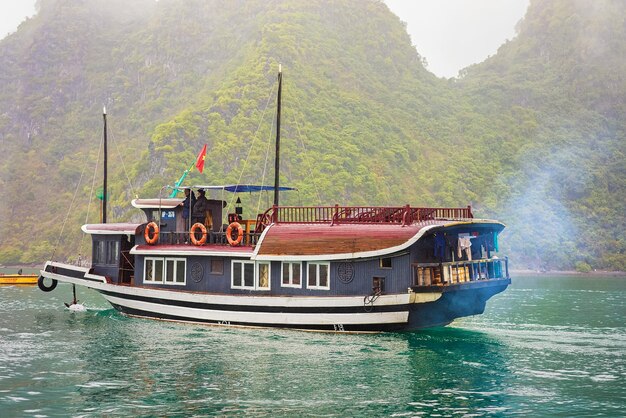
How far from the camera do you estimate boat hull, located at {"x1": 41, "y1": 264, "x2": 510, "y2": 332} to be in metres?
24.1

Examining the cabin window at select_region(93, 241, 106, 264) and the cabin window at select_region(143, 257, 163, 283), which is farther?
the cabin window at select_region(93, 241, 106, 264)

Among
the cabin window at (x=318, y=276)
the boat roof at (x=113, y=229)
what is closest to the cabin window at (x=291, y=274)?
the cabin window at (x=318, y=276)

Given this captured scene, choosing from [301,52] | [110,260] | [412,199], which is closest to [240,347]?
[110,260]

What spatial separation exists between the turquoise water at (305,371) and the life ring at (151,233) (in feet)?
10.1

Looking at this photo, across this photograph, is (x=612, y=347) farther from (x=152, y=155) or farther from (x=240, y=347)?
(x=152, y=155)

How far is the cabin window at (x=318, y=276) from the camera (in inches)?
995

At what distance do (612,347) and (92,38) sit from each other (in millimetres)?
181540

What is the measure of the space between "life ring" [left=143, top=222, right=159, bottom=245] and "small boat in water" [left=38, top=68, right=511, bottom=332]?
51 millimetres

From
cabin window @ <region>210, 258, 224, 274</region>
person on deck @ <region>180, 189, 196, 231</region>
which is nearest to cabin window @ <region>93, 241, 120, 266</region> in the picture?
person on deck @ <region>180, 189, 196, 231</region>

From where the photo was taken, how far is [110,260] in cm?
3114

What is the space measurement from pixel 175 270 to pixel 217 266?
1927 millimetres

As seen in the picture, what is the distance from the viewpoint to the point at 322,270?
1000 inches

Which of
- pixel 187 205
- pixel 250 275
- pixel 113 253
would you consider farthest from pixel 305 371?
pixel 113 253

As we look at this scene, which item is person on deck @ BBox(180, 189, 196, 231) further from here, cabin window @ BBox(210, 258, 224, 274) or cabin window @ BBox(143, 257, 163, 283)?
cabin window @ BBox(210, 258, 224, 274)
